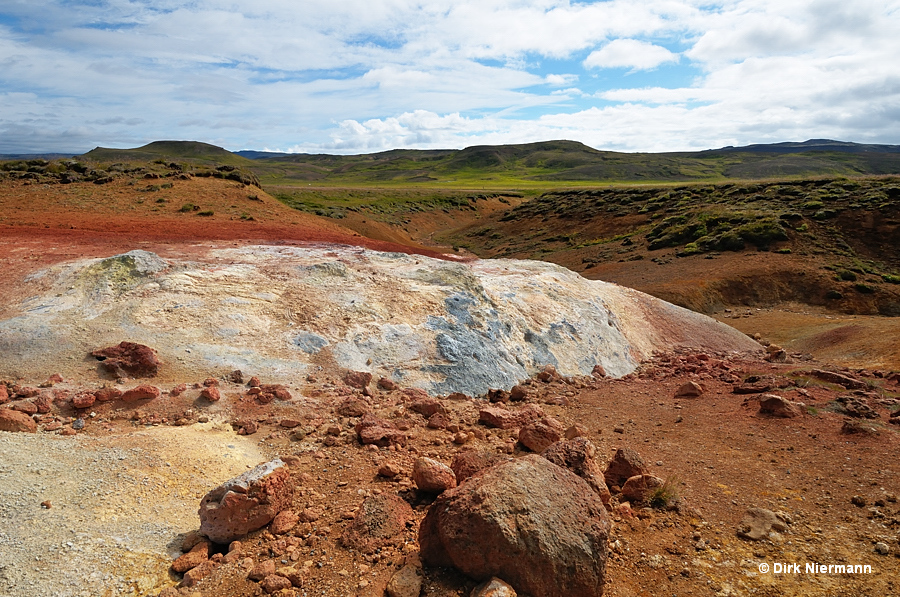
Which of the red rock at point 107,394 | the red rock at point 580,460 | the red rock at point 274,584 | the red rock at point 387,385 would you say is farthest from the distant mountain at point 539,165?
the red rock at point 274,584

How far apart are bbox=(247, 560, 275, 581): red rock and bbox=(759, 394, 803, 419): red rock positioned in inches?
302

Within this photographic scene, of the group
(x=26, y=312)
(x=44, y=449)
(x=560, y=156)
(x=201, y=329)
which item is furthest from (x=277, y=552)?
(x=560, y=156)

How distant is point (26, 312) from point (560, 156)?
14532 centimetres

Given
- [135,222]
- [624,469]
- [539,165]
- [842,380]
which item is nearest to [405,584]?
[624,469]

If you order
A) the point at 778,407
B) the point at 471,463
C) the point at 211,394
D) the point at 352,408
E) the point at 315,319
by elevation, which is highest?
the point at 315,319

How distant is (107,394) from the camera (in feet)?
21.8

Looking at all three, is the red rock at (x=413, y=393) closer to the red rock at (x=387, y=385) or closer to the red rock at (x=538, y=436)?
the red rock at (x=387, y=385)

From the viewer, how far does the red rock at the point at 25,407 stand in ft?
20.4

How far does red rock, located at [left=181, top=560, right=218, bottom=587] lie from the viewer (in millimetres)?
4019

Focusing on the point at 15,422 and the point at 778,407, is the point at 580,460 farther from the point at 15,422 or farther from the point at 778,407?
the point at 15,422

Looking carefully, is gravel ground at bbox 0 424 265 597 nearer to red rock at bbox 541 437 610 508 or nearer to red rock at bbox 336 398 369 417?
red rock at bbox 336 398 369 417

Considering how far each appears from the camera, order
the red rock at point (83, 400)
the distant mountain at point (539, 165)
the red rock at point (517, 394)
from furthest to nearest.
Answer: the distant mountain at point (539, 165) < the red rock at point (517, 394) < the red rock at point (83, 400)

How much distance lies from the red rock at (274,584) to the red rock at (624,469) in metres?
3.56

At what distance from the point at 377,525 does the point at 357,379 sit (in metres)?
3.71
